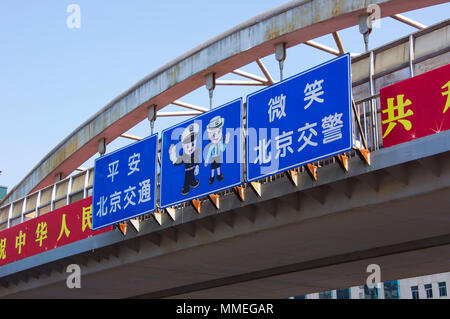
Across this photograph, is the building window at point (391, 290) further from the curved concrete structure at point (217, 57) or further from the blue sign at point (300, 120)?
the blue sign at point (300, 120)

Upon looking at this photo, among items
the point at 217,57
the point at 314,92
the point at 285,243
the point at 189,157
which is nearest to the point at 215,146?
the point at 189,157

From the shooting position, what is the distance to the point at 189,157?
21.3 meters

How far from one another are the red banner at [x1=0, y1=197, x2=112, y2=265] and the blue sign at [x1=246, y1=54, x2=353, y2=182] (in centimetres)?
713

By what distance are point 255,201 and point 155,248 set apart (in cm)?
496

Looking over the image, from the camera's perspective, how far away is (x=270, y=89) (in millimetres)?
19328

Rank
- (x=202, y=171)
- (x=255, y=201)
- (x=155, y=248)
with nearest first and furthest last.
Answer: (x=255, y=201), (x=202, y=171), (x=155, y=248)

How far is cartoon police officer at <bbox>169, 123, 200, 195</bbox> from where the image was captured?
2088cm

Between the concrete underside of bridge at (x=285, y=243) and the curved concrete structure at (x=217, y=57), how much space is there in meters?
8.96

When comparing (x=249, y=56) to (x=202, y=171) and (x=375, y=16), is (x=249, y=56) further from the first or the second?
(x=202, y=171)

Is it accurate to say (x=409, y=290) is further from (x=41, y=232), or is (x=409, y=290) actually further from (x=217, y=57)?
(x=41, y=232)

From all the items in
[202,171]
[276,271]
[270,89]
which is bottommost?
[276,271]

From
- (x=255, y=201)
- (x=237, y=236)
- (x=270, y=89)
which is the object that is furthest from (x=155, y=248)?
(x=270, y=89)

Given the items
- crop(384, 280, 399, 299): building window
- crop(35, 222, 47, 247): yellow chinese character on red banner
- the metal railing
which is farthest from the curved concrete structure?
crop(384, 280, 399, 299): building window

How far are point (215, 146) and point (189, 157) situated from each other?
1.15 meters
